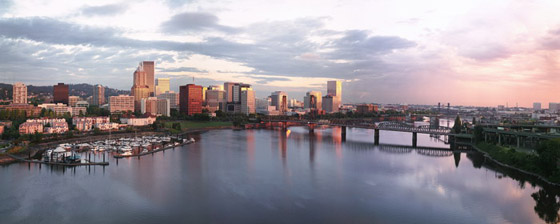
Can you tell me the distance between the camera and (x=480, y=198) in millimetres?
9508

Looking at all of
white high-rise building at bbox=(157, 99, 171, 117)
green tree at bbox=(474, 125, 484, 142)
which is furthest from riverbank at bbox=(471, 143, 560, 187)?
white high-rise building at bbox=(157, 99, 171, 117)

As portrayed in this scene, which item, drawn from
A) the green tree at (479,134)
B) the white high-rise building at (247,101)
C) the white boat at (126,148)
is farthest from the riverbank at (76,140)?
the white high-rise building at (247,101)

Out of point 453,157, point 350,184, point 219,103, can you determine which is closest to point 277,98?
point 219,103

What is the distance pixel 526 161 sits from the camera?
12086 mm

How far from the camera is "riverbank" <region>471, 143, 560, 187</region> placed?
1114 cm

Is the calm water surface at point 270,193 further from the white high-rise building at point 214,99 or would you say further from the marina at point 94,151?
the white high-rise building at point 214,99

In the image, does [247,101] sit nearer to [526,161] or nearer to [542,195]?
[526,161]

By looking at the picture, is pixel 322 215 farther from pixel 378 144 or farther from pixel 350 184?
pixel 378 144

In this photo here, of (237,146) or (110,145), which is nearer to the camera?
(110,145)

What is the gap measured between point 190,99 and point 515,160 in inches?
1380

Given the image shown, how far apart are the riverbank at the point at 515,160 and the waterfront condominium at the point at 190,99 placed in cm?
3239

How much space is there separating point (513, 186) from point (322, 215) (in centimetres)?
653

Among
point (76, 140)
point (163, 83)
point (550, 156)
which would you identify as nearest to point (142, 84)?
point (163, 83)

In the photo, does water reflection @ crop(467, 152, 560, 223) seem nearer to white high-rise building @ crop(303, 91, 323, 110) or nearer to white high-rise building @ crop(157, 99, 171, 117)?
white high-rise building @ crop(157, 99, 171, 117)
